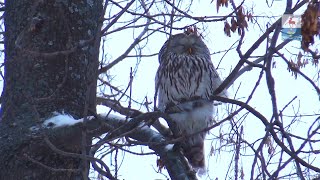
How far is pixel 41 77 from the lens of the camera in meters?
3.22

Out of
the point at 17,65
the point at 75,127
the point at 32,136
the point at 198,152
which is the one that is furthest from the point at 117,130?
the point at 198,152

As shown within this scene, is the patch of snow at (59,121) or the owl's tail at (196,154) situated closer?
the patch of snow at (59,121)

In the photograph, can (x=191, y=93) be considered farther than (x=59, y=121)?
Yes

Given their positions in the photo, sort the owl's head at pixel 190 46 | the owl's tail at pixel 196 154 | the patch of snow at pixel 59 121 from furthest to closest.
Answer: the owl's head at pixel 190 46
the owl's tail at pixel 196 154
the patch of snow at pixel 59 121

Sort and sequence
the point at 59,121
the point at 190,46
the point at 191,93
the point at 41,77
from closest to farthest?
the point at 59,121 < the point at 41,77 < the point at 191,93 < the point at 190,46

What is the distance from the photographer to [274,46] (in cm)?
219

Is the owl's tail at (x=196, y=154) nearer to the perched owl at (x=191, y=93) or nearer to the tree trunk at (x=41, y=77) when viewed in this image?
the perched owl at (x=191, y=93)

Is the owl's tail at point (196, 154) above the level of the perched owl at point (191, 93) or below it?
below

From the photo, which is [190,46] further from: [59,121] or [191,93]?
[59,121]

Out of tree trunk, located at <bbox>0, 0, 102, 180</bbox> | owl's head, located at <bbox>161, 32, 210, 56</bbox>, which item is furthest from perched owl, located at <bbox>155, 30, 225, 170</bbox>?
tree trunk, located at <bbox>0, 0, 102, 180</bbox>

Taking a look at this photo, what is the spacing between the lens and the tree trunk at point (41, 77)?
3070mm

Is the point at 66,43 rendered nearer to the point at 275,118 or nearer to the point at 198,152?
the point at 275,118

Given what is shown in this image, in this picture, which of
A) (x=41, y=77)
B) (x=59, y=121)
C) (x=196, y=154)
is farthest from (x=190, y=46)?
(x=59, y=121)

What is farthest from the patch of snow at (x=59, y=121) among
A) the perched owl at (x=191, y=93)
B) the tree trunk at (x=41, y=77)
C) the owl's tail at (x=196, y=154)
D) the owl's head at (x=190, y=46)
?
the owl's head at (x=190, y=46)
